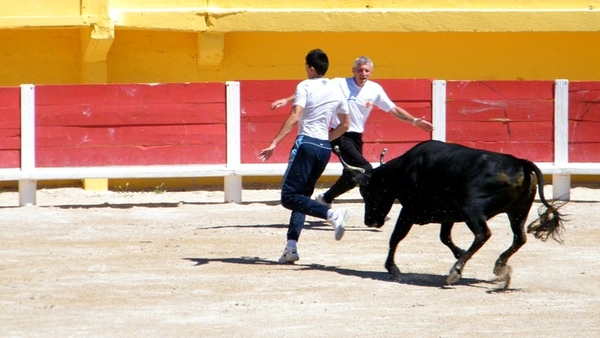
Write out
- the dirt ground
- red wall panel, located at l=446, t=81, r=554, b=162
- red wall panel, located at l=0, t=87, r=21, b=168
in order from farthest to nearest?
red wall panel, located at l=446, t=81, r=554, b=162 → red wall panel, located at l=0, t=87, r=21, b=168 → the dirt ground

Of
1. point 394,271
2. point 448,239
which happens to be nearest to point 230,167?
point 448,239

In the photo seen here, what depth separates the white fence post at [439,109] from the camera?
511 inches

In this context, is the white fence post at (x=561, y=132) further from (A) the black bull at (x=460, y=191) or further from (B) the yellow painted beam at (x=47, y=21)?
(A) the black bull at (x=460, y=191)

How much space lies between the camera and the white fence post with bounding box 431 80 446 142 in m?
13.0

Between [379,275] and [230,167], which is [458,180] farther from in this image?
[230,167]

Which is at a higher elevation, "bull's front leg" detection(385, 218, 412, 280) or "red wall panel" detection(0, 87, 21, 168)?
"red wall panel" detection(0, 87, 21, 168)

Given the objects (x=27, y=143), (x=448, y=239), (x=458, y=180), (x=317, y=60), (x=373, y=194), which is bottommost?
(x=448, y=239)

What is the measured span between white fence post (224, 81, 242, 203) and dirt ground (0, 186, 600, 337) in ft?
2.49

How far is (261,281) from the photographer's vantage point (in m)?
7.98

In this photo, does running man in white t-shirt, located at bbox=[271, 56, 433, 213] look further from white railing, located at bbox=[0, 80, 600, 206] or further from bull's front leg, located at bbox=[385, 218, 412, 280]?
white railing, located at bbox=[0, 80, 600, 206]

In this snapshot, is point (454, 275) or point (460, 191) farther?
point (460, 191)

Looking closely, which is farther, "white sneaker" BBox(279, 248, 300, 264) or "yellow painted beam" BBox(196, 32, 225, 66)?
"yellow painted beam" BBox(196, 32, 225, 66)

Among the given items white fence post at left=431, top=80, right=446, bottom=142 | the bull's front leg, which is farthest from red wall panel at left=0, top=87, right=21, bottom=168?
the bull's front leg

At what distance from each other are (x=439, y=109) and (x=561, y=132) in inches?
51.0
